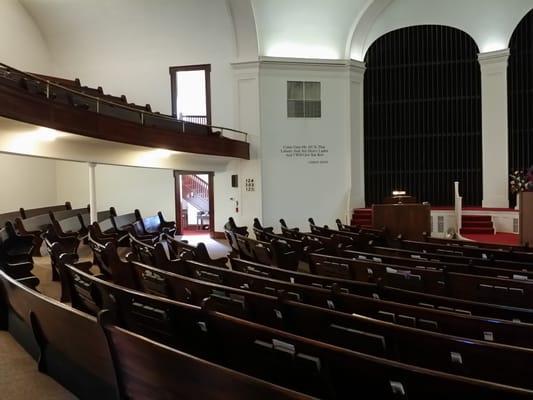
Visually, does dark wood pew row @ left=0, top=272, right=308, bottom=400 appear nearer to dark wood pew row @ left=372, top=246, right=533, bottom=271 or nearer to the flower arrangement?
dark wood pew row @ left=372, top=246, right=533, bottom=271

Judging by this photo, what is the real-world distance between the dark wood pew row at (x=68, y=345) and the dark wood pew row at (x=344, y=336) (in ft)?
0.89

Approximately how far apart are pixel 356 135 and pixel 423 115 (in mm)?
1915

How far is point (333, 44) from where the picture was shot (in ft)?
36.7

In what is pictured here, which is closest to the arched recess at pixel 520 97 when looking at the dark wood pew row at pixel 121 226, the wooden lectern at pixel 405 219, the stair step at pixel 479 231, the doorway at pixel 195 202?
the stair step at pixel 479 231

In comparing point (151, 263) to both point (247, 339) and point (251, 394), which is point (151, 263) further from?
point (251, 394)

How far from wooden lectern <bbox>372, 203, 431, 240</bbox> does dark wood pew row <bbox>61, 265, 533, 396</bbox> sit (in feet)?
17.7

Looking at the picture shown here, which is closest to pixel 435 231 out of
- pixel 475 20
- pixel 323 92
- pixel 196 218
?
pixel 323 92

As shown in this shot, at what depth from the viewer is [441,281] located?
3207 millimetres

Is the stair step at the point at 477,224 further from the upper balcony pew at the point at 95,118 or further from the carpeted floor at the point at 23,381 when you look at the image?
the carpeted floor at the point at 23,381

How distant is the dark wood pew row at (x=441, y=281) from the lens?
2900 millimetres

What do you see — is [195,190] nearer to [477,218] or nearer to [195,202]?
[195,202]

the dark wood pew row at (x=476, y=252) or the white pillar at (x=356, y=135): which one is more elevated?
the white pillar at (x=356, y=135)

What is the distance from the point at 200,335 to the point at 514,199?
10617 millimetres

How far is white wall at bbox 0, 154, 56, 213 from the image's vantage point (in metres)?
10.1
